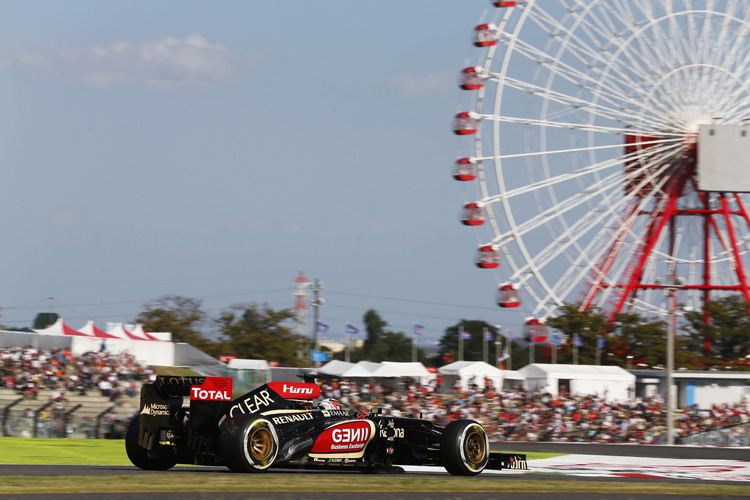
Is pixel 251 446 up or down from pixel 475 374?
down

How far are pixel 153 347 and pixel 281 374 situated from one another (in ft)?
28.6

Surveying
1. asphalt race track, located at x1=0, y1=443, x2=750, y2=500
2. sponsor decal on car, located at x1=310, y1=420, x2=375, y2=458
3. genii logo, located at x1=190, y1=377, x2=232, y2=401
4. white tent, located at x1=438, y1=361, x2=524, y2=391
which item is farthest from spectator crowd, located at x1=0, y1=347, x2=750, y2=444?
genii logo, located at x1=190, y1=377, x2=232, y2=401

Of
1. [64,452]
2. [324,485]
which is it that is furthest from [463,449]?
[64,452]

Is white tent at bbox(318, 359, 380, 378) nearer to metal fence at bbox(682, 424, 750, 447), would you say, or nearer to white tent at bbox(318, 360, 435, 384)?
white tent at bbox(318, 360, 435, 384)

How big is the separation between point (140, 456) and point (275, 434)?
212cm

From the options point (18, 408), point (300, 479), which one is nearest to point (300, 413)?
point (300, 479)

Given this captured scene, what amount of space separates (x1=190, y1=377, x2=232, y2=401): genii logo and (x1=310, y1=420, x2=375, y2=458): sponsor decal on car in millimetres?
1379

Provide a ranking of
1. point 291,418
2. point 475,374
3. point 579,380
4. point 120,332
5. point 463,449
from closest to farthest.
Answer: point 291,418
point 463,449
point 475,374
point 579,380
point 120,332

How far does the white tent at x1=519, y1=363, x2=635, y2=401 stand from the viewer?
45.8 meters

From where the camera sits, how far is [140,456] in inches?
552

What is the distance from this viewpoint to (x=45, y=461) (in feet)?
60.9

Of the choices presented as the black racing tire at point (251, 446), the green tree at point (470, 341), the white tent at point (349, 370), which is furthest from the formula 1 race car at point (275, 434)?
the green tree at point (470, 341)

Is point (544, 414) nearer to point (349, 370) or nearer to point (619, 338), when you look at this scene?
point (349, 370)

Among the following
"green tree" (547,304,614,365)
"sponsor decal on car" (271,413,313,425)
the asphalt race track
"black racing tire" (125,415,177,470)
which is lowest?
the asphalt race track
